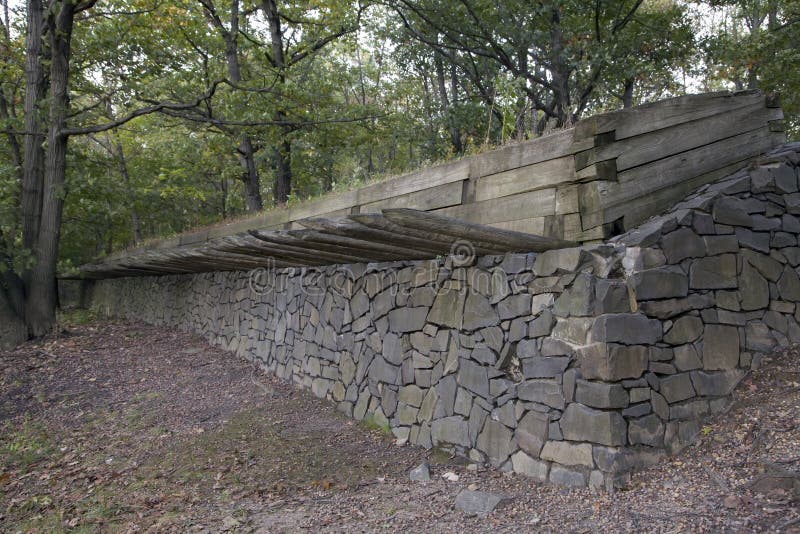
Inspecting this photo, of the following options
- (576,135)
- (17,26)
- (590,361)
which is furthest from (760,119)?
(17,26)

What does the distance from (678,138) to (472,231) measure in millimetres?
1998

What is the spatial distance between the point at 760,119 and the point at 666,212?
159 cm

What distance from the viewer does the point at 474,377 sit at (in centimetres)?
436

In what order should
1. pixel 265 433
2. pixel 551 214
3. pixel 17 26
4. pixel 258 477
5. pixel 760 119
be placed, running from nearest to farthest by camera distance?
pixel 551 214, pixel 258 477, pixel 760 119, pixel 265 433, pixel 17 26

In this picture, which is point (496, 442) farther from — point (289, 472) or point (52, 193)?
point (52, 193)

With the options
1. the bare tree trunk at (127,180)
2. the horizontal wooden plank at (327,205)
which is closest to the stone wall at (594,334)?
the horizontal wooden plank at (327,205)

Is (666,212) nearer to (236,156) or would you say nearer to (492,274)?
(492,274)

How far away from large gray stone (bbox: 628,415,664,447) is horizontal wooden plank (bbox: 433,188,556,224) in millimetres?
1538

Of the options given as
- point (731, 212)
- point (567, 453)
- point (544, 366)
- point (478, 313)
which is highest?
point (731, 212)

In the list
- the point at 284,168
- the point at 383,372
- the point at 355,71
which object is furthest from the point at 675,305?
the point at 355,71

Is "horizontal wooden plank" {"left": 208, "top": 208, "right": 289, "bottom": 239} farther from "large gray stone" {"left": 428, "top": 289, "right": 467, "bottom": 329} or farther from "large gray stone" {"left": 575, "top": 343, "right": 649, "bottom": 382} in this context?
"large gray stone" {"left": 575, "top": 343, "right": 649, "bottom": 382}

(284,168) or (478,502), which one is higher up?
(284,168)

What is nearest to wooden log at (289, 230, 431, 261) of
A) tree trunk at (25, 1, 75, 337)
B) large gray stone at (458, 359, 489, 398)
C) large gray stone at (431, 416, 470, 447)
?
large gray stone at (458, 359, 489, 398)

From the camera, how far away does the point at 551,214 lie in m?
4.08
